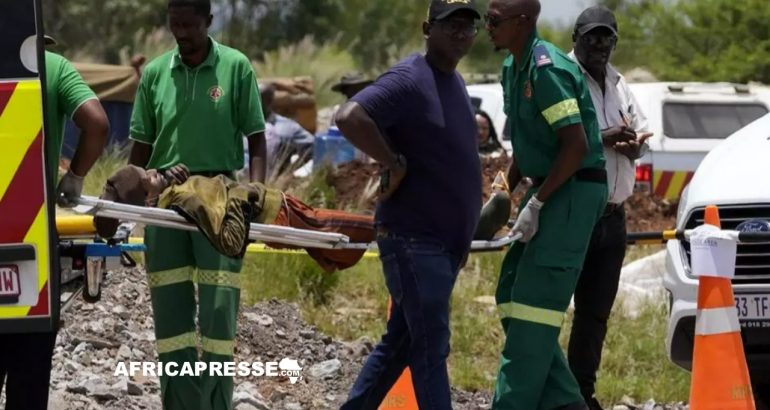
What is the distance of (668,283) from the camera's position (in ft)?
25.9

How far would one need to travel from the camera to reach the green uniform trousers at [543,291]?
6727 mm

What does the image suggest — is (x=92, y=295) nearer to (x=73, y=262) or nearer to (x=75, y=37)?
(x=73, y=262)

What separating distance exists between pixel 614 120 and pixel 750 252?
3.09 feet

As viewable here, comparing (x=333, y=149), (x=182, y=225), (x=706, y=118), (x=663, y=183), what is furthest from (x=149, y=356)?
(x=706, y=118)

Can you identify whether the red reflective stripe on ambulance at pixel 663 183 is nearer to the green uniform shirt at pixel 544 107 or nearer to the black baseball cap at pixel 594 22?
the black baseball cap at pixel 594 22

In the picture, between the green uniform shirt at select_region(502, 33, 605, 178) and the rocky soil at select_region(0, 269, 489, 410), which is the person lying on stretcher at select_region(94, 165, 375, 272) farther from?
the rocky soil at select_region(0, 269, 489, 410)

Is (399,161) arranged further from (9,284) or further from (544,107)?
(9,284)

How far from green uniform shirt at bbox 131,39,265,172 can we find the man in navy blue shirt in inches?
30.5

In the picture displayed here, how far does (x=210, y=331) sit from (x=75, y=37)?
26.9 metres

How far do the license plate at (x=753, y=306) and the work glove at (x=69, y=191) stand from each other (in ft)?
10.2

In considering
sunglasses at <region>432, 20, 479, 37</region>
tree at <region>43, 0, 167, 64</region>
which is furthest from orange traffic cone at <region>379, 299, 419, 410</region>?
tree at <region>43, 0, 167, 64</region>

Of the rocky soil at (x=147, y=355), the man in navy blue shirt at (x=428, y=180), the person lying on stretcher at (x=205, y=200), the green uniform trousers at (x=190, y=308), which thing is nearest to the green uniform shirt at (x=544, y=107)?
the man in navy blue shirt at (x=428, y=180)

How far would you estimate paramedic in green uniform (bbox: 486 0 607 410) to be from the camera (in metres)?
6.68

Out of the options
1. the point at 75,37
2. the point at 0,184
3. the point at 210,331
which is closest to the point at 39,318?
the point at 0,184
